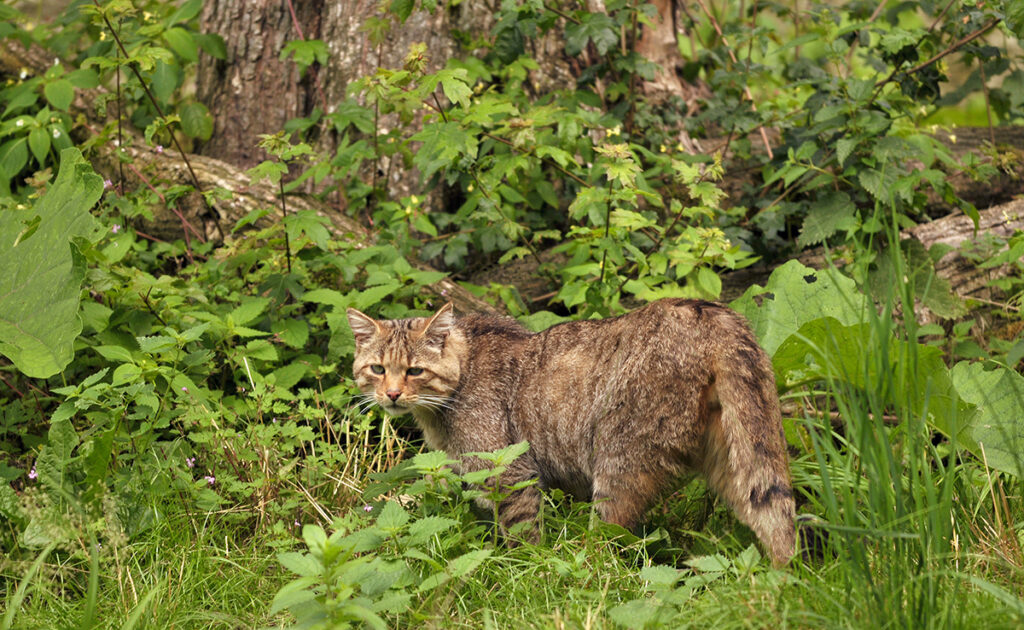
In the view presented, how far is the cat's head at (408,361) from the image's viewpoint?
12.4ft

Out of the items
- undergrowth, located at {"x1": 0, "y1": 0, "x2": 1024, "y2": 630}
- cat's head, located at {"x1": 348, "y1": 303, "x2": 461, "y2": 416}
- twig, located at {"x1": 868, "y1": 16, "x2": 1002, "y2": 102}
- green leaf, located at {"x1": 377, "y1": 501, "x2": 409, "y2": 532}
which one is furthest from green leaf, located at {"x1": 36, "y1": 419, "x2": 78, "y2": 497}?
twig, located at {"x1": 868, "y1": 16, "x2": 1002, "y2": 102}

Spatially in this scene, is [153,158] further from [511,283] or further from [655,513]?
[655,513]

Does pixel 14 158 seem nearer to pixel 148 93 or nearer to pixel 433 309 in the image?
pixel 148 93

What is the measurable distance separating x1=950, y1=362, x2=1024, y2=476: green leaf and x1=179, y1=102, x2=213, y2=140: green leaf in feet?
13.9

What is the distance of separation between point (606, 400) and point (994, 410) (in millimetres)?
1317

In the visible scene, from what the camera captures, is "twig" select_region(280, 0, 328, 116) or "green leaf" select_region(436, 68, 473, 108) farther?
"twig" select_region(280, 0, 328, 116)

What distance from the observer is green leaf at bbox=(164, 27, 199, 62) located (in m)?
5.25

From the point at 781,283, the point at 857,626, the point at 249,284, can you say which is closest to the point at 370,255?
the point at 249,284

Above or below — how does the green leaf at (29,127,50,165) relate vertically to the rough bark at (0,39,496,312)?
above

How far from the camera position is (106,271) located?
4016 millimetres

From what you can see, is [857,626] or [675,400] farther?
[675,400]

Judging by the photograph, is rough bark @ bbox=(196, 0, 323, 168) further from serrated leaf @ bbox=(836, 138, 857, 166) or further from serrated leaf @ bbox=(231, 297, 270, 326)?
serrated leaf @ bbox=(836, 138, 857, 166)

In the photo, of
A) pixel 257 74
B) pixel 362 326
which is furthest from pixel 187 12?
pixel 362 326

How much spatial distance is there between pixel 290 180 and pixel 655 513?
3.07m
